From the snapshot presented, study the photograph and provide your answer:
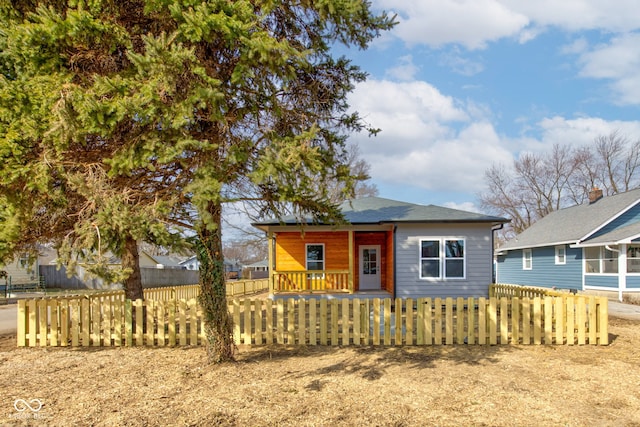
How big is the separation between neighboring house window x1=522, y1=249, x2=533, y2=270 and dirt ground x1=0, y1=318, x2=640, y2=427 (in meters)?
19.8

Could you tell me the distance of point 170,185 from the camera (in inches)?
255

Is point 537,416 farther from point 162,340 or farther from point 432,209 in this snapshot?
point 432,209

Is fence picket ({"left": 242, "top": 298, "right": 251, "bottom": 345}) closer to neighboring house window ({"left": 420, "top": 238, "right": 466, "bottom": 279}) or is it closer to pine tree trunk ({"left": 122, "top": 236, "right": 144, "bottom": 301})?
pine tree trunk ({"left": 122, "top": 236, "right": 144, "bottom": 301})

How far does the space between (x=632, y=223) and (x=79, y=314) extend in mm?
22877

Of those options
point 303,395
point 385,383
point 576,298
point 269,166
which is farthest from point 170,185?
point 576,298

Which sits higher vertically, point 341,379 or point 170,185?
point 170,185

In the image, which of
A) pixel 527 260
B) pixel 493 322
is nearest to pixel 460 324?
pixel 493 322

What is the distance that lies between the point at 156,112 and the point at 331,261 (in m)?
12.2

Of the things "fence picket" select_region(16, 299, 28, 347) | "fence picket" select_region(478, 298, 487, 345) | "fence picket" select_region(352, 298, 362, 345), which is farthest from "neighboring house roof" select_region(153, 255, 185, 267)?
"fence picket" select_region(478, 298, 487, 345)

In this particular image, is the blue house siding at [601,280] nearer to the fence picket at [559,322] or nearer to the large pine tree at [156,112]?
the fence picket at [559,322]

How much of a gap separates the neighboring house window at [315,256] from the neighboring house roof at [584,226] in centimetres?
1229

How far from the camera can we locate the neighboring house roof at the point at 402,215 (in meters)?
14.1

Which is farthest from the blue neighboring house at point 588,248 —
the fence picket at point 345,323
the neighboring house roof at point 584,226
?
the fence picket at point 345,323

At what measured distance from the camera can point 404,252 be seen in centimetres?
1459
